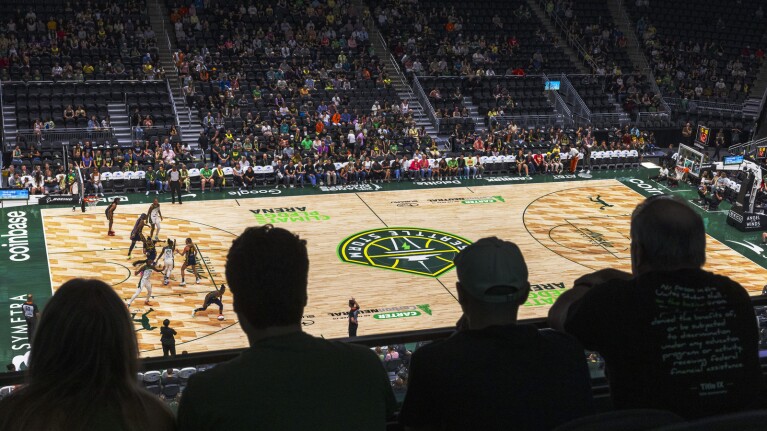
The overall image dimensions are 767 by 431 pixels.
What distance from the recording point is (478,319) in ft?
10.3

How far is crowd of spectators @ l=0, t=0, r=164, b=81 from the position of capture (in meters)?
32.8

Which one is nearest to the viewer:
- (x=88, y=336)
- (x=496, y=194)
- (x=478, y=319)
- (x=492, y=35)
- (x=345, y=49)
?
(x=88, y=336)

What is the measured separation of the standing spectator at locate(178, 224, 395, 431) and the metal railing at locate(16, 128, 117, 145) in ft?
96.5

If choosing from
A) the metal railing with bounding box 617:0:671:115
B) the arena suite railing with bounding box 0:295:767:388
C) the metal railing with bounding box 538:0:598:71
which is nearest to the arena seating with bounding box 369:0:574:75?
the metal railing with bounding box 538:0:598:71

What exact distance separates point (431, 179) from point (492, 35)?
41.6ft

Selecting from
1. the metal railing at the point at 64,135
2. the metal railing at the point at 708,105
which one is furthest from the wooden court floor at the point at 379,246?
the metal railing at the point at 708,105

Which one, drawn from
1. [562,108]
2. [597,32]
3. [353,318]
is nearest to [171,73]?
[562,108]

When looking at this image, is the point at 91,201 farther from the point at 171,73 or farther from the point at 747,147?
the point at 747,147

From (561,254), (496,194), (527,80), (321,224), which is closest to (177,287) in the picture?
(321,224)

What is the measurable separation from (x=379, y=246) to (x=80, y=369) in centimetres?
2192

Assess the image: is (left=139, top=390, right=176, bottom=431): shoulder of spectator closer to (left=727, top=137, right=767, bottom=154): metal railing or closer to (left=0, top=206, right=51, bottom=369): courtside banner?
(left=0, top=206, right=51, bottom=369): courtside banner

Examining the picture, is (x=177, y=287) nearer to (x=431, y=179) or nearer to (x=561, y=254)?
(x=561, y=254)

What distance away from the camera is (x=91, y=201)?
1072 inches

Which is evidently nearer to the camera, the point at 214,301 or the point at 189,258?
the point at 214,301
